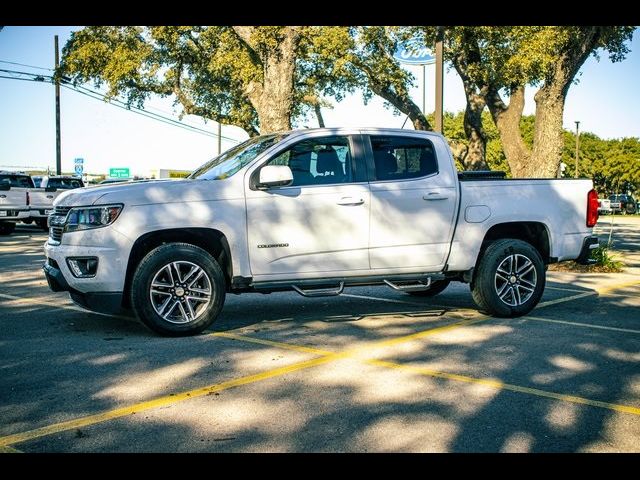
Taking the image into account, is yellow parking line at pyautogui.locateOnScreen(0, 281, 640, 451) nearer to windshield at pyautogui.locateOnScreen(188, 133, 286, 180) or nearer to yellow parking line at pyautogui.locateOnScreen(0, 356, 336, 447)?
yellow parking line at pyautogui.locateOnScreen(0, 356, 336, 447)

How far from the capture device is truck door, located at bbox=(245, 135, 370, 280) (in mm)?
7648

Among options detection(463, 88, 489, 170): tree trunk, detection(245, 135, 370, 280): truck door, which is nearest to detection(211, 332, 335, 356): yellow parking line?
detection(245, 135, 370, 280): truck door

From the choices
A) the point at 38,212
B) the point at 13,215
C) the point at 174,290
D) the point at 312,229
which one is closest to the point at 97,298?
the point at 174,290

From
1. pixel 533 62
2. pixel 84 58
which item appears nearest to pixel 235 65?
pixel 84 58

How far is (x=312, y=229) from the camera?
778 cm

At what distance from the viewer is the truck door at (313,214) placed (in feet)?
25.1

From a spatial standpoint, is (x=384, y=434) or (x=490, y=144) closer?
(x=384, y=434)

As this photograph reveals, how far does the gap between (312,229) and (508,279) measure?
2.44m

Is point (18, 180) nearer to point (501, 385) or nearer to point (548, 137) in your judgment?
point (548, 137)

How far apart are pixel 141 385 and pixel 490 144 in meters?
77.7
